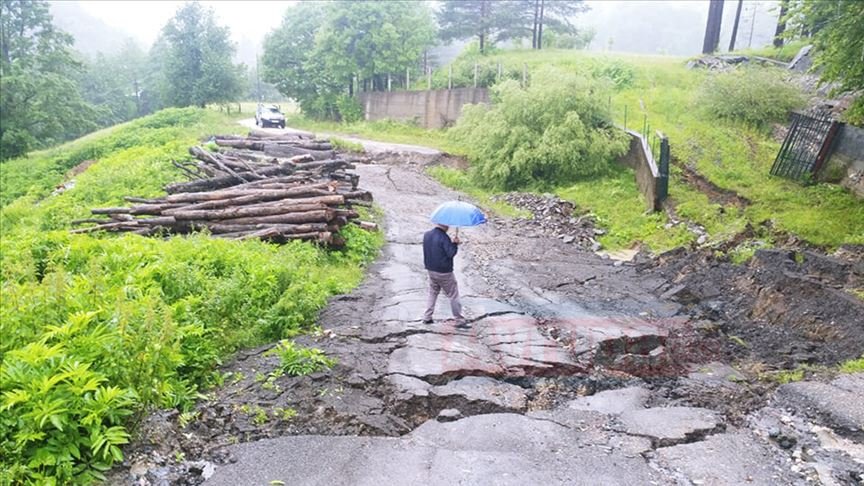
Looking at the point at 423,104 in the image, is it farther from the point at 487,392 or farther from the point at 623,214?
the point at 487,392

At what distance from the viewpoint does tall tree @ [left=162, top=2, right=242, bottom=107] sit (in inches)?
1711

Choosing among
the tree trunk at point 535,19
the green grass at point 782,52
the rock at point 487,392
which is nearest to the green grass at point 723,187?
the green grass at point 782,52

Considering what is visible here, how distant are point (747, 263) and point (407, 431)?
799 centimetres

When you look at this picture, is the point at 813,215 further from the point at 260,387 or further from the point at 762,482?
the point at 260,387

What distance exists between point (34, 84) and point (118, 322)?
32618 mm

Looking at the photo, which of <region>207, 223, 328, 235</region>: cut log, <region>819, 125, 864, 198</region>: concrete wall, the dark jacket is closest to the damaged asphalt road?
the dark jacket

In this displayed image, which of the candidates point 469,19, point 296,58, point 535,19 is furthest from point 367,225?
point 296,58

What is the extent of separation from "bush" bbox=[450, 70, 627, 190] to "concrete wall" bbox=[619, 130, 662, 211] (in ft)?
1.25

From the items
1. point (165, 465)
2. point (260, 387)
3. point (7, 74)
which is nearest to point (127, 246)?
point (260, 387)

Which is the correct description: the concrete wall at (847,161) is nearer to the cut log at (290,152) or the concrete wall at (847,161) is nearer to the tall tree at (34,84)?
the cut log at (290,152)

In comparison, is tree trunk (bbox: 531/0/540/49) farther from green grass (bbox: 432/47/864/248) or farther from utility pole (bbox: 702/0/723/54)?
green grass (bbox: 432/47/864/248)

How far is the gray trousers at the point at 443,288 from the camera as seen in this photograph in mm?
7500

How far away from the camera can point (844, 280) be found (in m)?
8.73

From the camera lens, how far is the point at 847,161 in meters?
13.4
